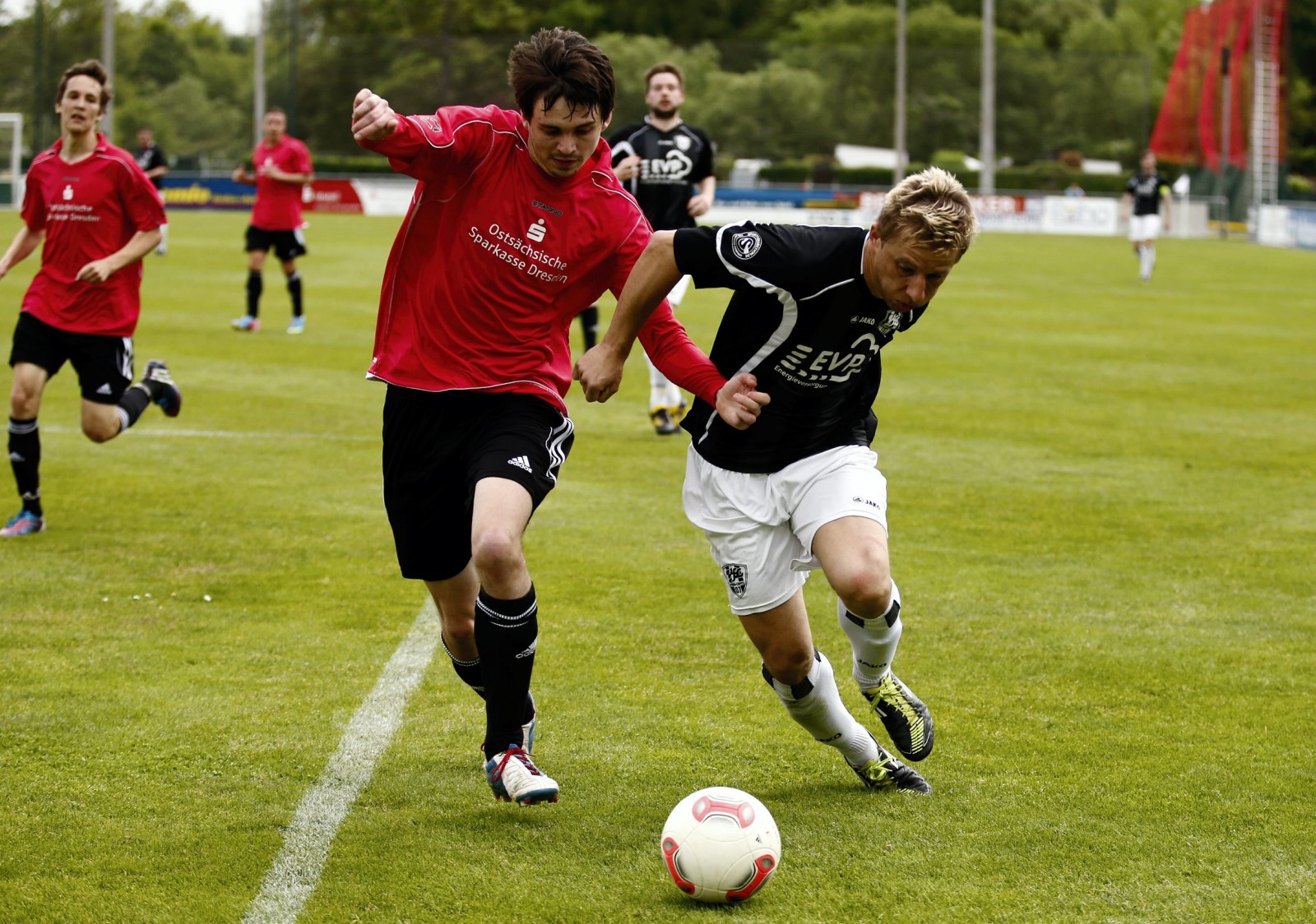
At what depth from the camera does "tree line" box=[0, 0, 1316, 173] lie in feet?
179

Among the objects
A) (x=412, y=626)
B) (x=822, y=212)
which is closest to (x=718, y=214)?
(x=822, y=212)

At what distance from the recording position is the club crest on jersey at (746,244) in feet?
13.9

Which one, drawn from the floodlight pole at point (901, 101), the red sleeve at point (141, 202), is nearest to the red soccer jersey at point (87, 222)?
the red sleeve at point (141, 202)

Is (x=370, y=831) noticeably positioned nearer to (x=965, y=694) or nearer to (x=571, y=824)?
(x=571, y=824)

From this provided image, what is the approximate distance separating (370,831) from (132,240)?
4.63 meters

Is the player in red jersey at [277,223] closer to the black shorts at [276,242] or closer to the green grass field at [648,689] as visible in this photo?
the black shorts at [276,242]

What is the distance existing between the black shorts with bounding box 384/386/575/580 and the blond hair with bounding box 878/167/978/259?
45.3 inches

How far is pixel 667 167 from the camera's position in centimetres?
1172

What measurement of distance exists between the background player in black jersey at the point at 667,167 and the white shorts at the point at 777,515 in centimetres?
686

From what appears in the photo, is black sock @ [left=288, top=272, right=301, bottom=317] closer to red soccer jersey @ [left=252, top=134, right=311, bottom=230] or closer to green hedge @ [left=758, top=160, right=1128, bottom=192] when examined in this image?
red soccer jersey @ [left=252, top=134, right=311, bottom=230]

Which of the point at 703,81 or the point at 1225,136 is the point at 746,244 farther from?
the point at 703,81

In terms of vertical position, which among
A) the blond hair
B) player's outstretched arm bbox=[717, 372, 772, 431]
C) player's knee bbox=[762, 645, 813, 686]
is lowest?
player's knee bbox=[762, 645, 813, 686]

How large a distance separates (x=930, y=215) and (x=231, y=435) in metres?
7.94

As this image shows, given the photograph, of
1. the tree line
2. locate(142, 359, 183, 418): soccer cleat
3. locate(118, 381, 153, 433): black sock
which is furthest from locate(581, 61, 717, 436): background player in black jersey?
the tree line
